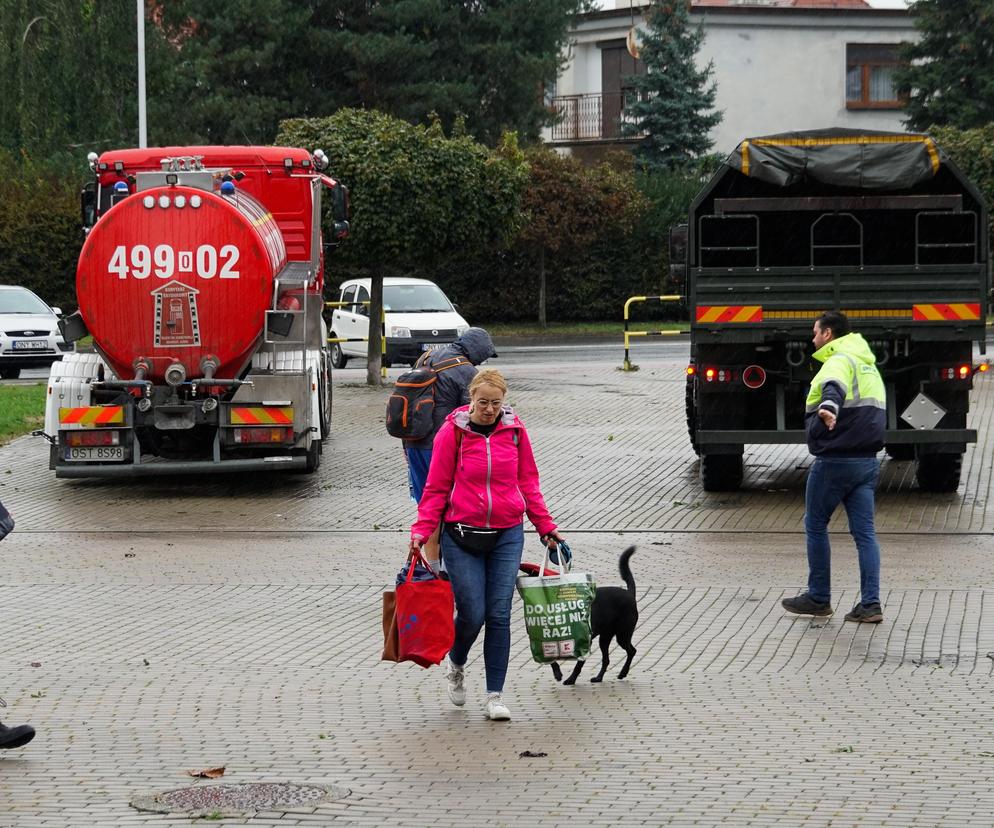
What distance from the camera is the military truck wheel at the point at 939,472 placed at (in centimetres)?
1492

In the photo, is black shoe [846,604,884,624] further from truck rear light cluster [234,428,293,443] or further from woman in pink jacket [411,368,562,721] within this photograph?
truck rear light cluster [234,428,293,443]

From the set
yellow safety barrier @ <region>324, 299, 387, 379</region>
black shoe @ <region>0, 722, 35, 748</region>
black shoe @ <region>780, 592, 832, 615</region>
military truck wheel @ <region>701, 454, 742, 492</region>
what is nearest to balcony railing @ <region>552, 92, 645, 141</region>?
yellow safety barrier @ <region>324, 299, 387, 379</region>

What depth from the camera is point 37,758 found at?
705 centimetres

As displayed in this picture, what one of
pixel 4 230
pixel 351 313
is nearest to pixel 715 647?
pixel 351 313

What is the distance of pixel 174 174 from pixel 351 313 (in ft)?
50.8

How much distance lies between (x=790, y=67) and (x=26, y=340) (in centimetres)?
2766

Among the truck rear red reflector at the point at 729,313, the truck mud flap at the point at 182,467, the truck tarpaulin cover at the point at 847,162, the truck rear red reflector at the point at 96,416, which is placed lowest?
the truck mud flap at the point at 182,467

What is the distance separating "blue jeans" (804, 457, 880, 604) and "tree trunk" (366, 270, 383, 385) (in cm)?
1542

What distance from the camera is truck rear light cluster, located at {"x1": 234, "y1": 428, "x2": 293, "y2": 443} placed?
15.5m

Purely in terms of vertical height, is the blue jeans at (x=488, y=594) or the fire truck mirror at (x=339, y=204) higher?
the fire truck mirror at (x=339, y=204)

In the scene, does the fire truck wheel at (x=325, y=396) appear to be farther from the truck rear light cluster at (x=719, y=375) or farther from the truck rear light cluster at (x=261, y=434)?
the truck rear light cluster at (x=719, y=375)

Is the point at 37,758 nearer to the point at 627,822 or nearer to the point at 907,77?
the point at 627,822

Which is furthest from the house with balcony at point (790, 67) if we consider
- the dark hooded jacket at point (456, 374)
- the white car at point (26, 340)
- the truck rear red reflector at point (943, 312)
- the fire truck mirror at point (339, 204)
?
the dark hooded jacket at point (456, 374)

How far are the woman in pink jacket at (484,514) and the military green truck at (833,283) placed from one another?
6781 millimetres
